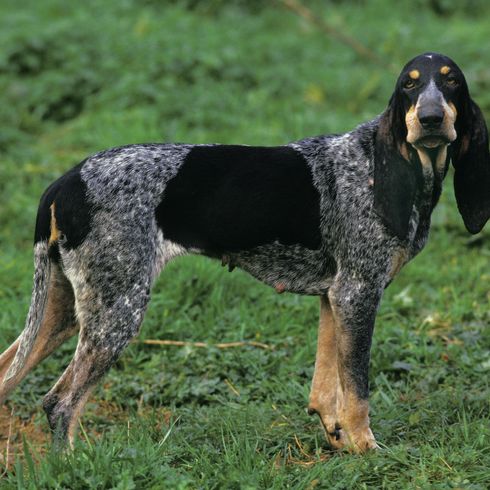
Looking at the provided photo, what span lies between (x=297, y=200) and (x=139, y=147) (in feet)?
2.89

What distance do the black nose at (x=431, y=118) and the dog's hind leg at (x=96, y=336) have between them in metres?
1.57

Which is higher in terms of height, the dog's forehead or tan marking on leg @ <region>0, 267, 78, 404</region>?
the dog's forehead

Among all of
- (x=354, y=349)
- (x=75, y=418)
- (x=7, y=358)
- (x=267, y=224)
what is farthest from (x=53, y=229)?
(x=354, y=349)

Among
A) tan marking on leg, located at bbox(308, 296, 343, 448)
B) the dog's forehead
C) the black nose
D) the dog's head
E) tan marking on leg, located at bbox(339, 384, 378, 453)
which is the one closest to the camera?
the black nose

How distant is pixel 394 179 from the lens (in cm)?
517

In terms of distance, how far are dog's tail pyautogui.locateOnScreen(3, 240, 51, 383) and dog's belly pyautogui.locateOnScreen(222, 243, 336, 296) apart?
948mm

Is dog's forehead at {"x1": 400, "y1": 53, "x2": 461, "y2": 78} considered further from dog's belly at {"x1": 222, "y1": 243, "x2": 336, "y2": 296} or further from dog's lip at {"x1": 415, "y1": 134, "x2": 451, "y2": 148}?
dog's belly at {"x1": 222, "y1": 243, "x2": 336, "y2": 296}

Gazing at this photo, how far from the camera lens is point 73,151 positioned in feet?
32.8

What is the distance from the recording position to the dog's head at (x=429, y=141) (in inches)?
192

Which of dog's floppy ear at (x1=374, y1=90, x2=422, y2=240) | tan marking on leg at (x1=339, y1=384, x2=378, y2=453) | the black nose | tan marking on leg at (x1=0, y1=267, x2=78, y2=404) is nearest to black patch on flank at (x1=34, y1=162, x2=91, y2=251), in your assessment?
tan marking on leg at (x1=0, y1=267, x2=78, y2=404)

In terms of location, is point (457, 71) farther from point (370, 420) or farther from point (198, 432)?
point (198, 432)

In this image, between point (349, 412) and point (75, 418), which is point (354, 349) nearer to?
point (349, 412)

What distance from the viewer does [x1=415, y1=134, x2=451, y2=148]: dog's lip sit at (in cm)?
487

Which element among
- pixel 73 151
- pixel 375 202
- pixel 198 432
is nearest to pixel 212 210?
pixel 375 202
